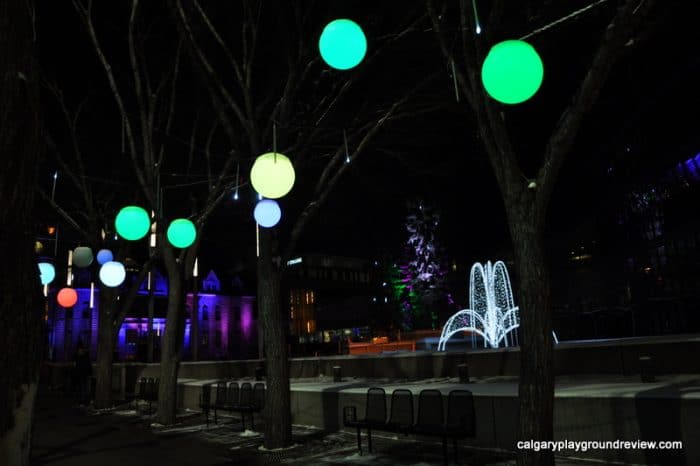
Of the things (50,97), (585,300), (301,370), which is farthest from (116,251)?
(585,300)

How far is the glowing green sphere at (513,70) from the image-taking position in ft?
16.7

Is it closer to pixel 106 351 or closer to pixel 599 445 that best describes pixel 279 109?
pixel 599 445

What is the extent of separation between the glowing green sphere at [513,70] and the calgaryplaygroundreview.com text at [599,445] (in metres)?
3.69

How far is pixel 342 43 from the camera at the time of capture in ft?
22.8

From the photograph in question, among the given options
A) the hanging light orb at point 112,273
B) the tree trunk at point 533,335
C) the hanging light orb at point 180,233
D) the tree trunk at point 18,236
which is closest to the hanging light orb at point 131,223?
the hanging light orb at point 180,233

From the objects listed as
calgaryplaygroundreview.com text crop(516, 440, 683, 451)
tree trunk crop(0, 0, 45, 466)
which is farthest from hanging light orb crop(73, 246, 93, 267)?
calgaryplaygroundreview.com text crop(516, 440, 683, 451)

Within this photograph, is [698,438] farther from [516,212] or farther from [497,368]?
[497,368]

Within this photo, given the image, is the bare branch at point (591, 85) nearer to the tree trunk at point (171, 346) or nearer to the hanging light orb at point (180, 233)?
the hanging light orb at point (180, 233)

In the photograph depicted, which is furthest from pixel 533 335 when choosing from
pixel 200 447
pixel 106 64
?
pixel 106 64

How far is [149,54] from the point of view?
14.8 m

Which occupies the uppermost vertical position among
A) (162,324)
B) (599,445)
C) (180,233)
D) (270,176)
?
(270,176)

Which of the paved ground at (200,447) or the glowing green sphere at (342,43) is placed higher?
the glowing green sphere at (342,43)

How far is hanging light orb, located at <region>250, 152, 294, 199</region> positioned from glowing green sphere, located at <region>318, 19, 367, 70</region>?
1749mm

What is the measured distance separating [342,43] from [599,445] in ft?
21.8
